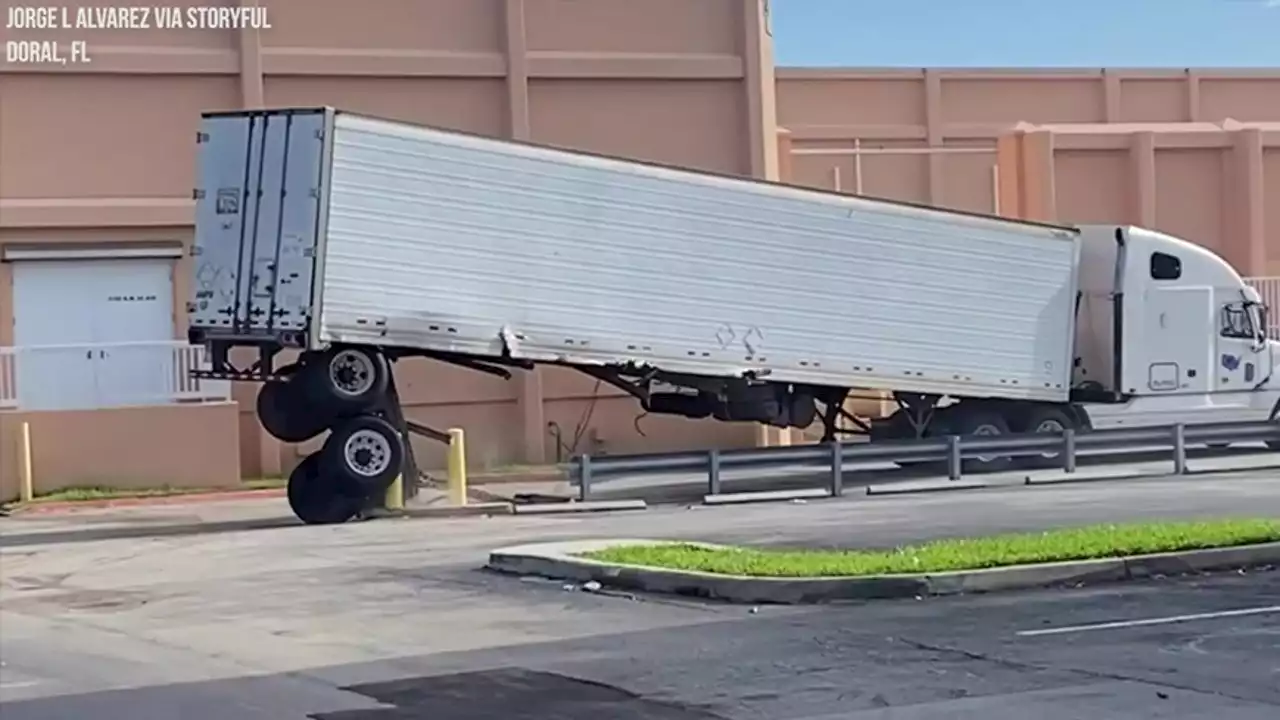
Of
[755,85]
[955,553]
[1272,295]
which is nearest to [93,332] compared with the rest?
[755,85]

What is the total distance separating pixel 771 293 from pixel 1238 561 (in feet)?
40.0

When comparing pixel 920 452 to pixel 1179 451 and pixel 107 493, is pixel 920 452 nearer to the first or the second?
pixel 1179 451

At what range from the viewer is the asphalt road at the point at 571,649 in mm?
10016

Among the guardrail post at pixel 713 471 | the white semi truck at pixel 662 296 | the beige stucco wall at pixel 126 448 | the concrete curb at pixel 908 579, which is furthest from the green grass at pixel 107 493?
the concrete curb at pixel 908 579

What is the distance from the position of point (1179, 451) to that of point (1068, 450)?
1.58m

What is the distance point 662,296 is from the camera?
25.7 meters

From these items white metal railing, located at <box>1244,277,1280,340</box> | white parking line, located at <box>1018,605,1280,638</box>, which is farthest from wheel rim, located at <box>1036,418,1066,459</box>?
white parking line, located at <box>1018,605,1280,638</box>

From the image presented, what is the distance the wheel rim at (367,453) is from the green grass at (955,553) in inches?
295

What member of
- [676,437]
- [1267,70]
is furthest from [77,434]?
[1267,70]

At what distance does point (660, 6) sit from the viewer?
→ 107ft

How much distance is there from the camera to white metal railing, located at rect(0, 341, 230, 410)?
28.2 m

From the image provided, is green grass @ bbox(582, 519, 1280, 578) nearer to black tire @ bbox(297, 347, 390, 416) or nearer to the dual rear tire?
black tire @ bbox(297, 347, 390, 416)

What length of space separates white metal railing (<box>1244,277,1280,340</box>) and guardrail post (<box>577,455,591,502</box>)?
55.7ft

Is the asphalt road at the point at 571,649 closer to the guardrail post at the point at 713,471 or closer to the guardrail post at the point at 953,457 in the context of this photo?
the guardrail post at the point at 713,471
